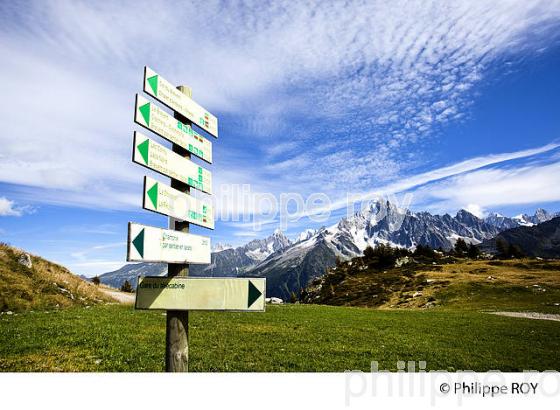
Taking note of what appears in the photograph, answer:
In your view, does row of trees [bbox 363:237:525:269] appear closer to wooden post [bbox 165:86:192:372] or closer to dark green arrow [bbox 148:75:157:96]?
wooden post [bbox 165:86:192:372]

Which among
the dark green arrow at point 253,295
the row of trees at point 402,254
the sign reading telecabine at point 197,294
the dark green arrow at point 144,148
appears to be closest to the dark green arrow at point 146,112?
the dark green arrow at point 144,148

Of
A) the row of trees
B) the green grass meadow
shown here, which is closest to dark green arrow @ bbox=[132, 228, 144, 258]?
the green grass meadow

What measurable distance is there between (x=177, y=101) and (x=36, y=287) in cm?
3063

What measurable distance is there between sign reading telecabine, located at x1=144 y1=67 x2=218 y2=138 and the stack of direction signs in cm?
2

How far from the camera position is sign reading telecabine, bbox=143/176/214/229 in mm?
7699

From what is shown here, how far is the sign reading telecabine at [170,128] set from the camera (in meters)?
7.99

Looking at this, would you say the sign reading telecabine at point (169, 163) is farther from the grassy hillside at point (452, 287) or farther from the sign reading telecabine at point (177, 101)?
the grassy hillside at point (452, 287)

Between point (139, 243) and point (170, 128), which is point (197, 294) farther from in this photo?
point (170, 128)

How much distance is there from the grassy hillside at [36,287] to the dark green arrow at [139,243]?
2625 centimetres

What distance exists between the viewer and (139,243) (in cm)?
708
